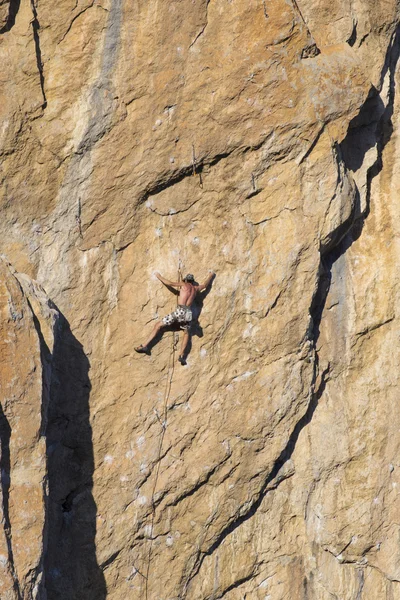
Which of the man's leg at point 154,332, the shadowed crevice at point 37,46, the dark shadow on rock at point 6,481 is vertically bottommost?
the dark shadow on rock at point 6,481

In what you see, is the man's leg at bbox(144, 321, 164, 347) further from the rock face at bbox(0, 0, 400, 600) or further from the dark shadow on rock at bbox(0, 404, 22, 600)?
the dark shadow on rock at bbox(0, 404, 22, 600)

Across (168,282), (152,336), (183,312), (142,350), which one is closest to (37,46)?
(168,282)

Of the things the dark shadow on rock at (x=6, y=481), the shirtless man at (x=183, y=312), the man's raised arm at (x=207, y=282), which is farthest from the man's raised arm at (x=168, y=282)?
the dark shadow on rock at (x=6, y=481)

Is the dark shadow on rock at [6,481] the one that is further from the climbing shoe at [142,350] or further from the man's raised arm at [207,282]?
the man's raised arm at [207,282]

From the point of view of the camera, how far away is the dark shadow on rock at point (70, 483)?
10930mm

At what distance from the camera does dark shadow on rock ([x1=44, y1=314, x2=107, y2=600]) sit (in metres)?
10.9

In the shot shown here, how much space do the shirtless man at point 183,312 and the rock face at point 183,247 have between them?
6.5 inches

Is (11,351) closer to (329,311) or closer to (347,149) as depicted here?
(329,311)

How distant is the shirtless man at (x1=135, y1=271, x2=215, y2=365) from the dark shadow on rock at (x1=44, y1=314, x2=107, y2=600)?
40.1 inches

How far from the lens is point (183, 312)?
36.4 ft

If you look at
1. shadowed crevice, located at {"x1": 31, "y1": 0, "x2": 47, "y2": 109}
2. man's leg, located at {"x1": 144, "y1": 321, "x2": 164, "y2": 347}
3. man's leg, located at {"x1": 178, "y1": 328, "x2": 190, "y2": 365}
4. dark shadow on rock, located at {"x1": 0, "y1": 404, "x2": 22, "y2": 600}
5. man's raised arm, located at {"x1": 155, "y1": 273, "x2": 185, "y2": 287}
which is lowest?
dark shadow on rock, located at {"x1": 0, "y1": 404, "x2": 22, "y2": 600}

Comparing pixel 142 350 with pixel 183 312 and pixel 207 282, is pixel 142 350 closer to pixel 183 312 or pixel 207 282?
pixel 183 312

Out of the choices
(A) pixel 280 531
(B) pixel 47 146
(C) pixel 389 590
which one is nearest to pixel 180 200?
(B) pixel 47 146

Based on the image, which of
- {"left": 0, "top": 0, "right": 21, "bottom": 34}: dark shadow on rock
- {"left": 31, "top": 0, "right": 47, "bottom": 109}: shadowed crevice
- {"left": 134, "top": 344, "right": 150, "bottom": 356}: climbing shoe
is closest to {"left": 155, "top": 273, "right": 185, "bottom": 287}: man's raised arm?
{"left": 134, "top": 344, "right": 150, "bottom": 356}: climbing shoe
